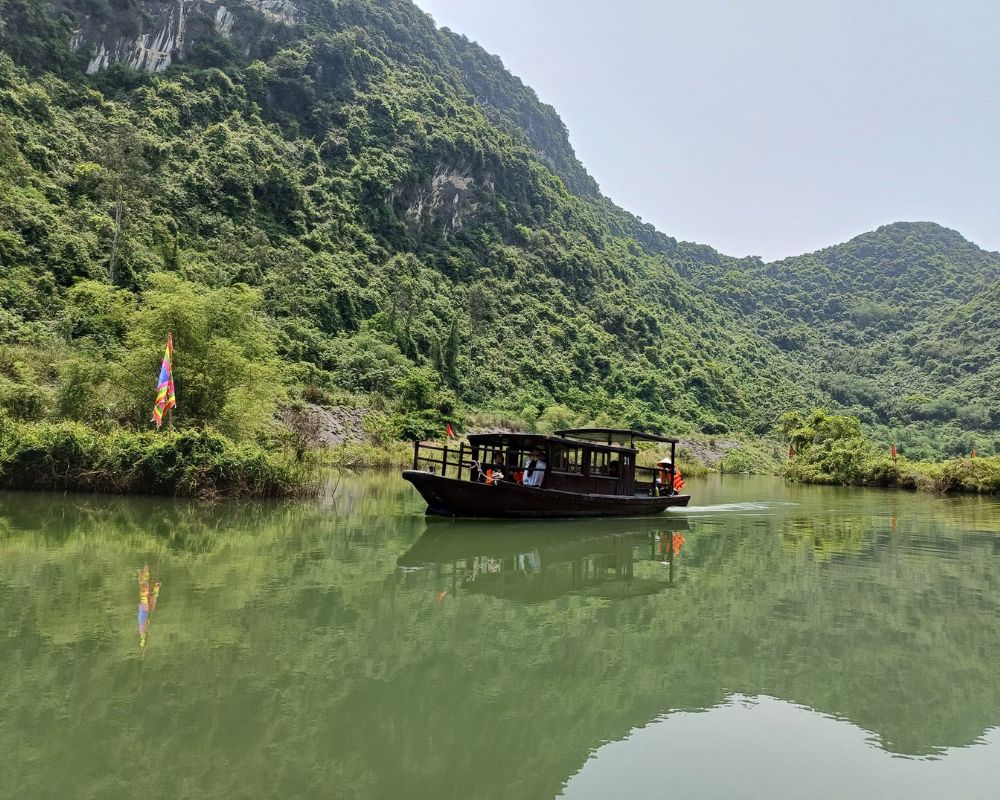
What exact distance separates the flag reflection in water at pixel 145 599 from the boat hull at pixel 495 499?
6892mm

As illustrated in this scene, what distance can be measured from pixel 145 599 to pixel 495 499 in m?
9.40

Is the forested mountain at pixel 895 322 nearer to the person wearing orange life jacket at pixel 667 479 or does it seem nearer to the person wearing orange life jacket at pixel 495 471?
the person wearing orange life jacket at pixel 667 479

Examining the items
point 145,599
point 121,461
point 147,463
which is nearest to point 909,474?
point 147,463

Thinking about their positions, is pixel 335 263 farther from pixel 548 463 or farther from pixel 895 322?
pixel 895 322

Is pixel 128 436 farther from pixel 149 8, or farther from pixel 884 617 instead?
pixel 149 8

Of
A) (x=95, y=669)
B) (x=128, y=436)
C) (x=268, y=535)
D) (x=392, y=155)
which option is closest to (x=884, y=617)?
(x=95, y=669)

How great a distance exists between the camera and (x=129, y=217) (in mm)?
49438

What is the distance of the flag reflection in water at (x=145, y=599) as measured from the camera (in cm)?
609

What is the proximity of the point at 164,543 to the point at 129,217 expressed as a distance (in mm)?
48152

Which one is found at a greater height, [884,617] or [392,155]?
[392,155]

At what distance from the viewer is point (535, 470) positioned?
55.9 feet

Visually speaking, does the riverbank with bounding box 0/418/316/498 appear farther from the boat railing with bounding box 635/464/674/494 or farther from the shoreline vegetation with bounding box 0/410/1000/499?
the boat railing with bounding box 635/464/674/494

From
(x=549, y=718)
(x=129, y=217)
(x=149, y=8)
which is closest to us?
(x=549, y=718)

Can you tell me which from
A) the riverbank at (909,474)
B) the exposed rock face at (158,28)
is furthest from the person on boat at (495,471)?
the exposed rock face at (158,28)
